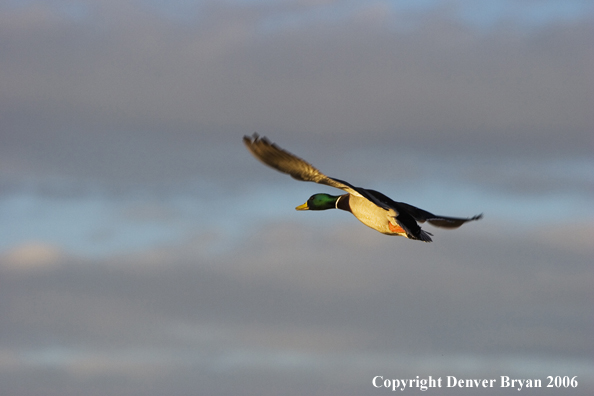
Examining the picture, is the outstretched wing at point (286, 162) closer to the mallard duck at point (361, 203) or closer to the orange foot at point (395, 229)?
the mallard duck at point (361, 203)

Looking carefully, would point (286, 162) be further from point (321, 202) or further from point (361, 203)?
point (321, 202)

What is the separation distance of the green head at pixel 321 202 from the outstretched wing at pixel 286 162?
5.54 metres

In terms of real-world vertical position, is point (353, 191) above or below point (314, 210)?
below

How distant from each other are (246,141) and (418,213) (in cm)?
738

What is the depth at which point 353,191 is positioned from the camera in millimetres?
23641

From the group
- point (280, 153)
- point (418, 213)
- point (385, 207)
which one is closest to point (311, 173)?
point (280, 153)

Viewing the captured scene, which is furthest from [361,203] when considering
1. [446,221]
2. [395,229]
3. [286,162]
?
[286,162]

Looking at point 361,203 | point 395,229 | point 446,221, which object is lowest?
point 395,229

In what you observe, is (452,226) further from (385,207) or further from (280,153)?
(280,153)

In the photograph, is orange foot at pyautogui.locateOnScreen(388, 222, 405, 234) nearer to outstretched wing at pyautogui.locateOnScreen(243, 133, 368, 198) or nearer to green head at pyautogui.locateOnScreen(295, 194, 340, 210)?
outstretched wing at pyautogui.locateOnScreen(243, 133, 368, 198)

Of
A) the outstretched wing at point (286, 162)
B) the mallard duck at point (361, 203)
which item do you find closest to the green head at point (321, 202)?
the mallard duck at point (361, 203)

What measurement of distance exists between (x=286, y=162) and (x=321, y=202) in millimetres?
6911

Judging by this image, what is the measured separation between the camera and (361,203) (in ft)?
88.3

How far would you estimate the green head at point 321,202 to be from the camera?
29.2 m
